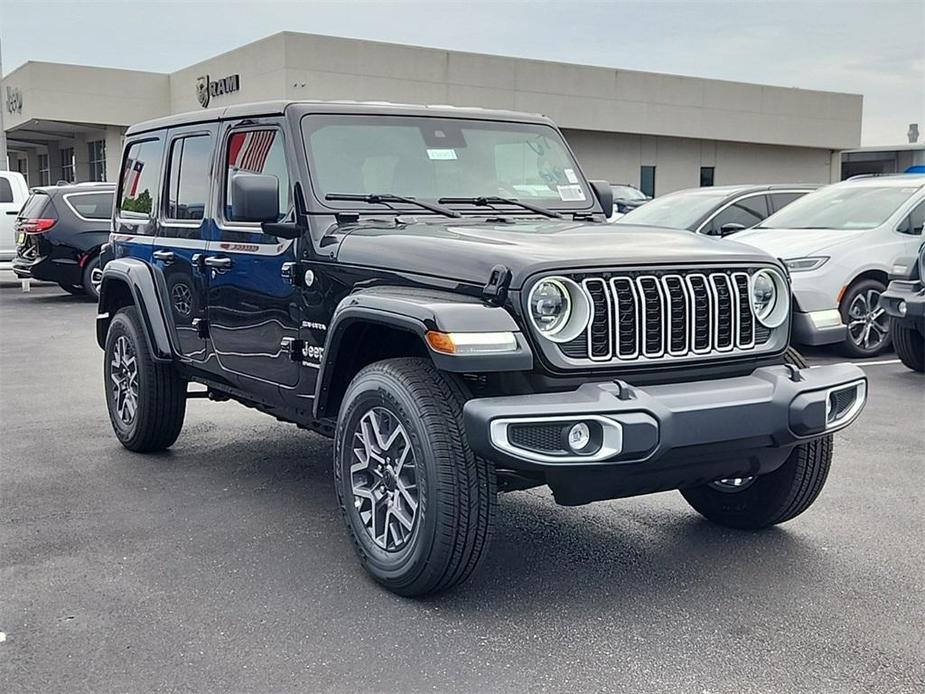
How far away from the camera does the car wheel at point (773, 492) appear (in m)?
4.54

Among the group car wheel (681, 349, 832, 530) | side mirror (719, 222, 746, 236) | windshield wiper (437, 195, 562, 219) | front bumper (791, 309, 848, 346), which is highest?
windshield wiper (437, 195, 562, 219)

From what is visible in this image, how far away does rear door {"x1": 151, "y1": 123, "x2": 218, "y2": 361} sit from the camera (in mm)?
5641

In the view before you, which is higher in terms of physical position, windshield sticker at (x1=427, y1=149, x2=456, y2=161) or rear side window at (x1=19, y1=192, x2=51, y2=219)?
windshield sticker at (x1=427, y1=149, x2=456, y2=161)

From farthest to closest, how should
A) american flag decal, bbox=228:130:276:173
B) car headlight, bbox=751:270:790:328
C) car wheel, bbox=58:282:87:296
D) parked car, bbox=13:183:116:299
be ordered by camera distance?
car wheel, bbox=58:282:87:296
parked car, bbox=13:183:116:299
american flag decal, bbox=228:130:276:173
car headlight, bbox=751:270:790:328

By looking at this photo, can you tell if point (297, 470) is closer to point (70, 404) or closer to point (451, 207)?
point (451, 207)

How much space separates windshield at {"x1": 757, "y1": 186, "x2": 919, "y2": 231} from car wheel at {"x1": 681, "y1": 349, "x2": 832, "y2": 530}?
19.7 feet

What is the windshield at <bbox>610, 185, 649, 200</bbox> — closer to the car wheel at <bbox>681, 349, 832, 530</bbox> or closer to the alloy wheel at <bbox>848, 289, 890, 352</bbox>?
the alloy wheel at <bbox>848, 289, 890, 352</bbox>

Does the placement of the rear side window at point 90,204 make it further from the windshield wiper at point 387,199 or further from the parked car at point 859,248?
the windshield wiper at point 387,199

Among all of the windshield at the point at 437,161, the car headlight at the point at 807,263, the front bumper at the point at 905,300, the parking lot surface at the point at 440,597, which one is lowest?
the parking lot surface at the point at 440,597

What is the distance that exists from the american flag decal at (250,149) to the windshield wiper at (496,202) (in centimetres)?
93

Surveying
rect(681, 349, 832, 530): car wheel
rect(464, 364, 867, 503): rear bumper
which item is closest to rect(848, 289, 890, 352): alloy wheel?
rect(681, 349, 832, 530): car wheel

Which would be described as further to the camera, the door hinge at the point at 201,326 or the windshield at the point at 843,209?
the windshield at the point at 843,209

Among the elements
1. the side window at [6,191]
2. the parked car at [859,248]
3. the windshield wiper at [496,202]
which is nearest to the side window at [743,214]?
the parked car at [859,248]

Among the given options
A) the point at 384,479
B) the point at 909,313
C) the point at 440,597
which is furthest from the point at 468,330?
the point at 909,313
